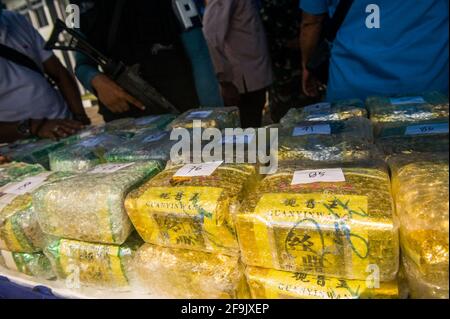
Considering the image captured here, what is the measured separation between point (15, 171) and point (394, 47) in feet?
5.30

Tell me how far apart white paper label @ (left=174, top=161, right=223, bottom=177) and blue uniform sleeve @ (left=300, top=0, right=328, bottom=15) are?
47.1 inches

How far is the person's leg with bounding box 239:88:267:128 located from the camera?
9.21 ft

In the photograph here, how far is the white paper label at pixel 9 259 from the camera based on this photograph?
3.74 ft

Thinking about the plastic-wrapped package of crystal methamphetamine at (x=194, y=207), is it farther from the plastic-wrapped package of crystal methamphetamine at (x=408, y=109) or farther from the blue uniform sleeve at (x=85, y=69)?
the blue uniform sleeve at (x=85, y=69)

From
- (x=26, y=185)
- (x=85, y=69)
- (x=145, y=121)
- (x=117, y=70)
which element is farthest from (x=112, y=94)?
(x=26, y=185)

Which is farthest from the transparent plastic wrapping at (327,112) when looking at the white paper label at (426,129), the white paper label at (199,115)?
the white paper label at (199,115)

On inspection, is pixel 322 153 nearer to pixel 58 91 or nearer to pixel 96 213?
pixel 96 213

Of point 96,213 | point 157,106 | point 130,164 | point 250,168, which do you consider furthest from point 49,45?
point 250,168

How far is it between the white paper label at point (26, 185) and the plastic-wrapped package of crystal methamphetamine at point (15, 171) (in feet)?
0.21

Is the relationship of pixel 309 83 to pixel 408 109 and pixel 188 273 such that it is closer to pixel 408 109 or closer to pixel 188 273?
pixel 408 109

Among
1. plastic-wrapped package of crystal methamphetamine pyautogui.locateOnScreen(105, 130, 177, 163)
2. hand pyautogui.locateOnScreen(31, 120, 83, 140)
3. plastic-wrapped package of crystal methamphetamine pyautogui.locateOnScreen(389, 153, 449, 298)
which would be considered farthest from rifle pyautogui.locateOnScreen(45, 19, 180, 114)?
plastic-wrapped package of crystal methamphetamine pyautogui.locateOnScreen(389, 153, 449, 298)

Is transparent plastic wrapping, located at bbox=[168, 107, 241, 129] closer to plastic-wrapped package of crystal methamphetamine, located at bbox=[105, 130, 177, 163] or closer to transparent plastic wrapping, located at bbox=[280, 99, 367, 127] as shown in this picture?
plastic-wrapped package of crystal methamphetamine, located at bbox=[105, 130, 177, 163]

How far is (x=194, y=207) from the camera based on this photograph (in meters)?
0.80

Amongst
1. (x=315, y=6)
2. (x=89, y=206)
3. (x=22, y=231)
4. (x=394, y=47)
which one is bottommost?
(x=22, y=231)
